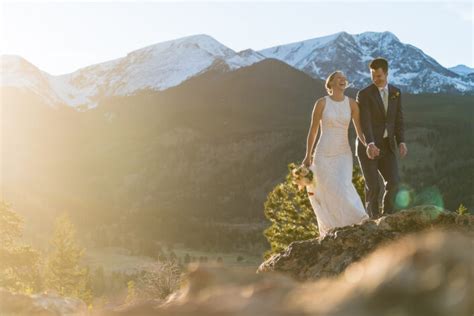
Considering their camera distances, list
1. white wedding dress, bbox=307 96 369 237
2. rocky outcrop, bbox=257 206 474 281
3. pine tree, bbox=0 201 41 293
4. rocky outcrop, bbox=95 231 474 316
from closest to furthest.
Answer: rocky outcrop, bbox=95 231 474 316, rocky outcrop, bbox=257 206 474 281, white wedding dress, bbox=307 96 369 237, pine tree, bbox=0 201 41 293

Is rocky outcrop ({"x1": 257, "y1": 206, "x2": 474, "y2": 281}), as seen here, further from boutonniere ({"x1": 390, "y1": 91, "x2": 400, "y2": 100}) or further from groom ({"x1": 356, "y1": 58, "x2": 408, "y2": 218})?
boutonniere ({"x1": 390, "y1": 91, "x2": 400, "y2": 100})

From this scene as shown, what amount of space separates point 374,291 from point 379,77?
6.58 meters

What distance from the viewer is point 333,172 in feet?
23.6

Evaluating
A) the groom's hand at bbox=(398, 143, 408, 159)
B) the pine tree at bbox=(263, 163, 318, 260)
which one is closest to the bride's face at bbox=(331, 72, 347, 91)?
the groom's hand at bbox=(398, 143, 408, 159)

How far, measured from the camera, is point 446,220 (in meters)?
4.28

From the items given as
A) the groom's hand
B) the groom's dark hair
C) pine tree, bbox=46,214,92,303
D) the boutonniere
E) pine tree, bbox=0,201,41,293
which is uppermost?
the groom's dark hair

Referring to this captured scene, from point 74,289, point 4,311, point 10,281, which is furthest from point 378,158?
point 74,289

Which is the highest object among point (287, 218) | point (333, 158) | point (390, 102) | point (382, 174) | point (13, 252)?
point (390, 102)

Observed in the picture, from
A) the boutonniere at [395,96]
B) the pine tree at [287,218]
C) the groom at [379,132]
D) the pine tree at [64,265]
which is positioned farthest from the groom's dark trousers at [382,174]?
the pine tree at [64,265]

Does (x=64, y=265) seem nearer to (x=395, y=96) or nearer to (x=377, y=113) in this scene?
(x=377, y=113)

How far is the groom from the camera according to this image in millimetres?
7068

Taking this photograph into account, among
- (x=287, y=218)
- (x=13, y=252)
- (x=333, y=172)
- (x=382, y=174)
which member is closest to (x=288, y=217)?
(x=287, y=218)

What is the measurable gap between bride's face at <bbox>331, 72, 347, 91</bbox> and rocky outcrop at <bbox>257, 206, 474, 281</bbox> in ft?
9.04

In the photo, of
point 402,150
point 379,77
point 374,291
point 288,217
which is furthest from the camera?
point 288,217
